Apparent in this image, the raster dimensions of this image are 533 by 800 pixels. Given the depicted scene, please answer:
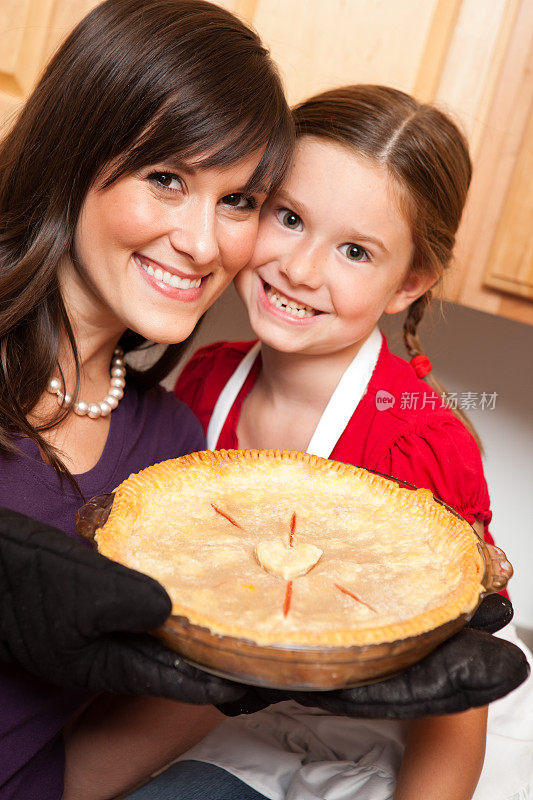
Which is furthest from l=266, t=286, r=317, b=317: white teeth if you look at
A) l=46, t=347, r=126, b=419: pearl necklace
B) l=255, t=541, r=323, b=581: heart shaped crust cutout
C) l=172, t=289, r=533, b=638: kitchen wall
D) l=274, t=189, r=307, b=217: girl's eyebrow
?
l=172, t=289, r=533, b=638: kitchen wall

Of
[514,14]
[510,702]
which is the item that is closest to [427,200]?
[514,14]

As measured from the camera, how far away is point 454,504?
983mm

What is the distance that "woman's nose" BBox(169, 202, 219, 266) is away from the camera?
0.81 m

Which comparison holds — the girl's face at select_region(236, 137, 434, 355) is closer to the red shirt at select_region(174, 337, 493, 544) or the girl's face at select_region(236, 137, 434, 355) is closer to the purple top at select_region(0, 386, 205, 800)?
the red shirt at select_region(174, 337, 493, 544)

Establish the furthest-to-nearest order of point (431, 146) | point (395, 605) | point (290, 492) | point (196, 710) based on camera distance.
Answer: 1. point (431, 146)
2. point (196, 710)
3. point (290, 492)
4. point (395, 605)

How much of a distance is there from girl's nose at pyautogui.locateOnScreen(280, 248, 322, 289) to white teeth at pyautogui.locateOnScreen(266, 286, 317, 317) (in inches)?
1.7

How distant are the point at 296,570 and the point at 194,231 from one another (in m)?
0.38

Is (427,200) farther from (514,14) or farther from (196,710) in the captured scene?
(196,710)

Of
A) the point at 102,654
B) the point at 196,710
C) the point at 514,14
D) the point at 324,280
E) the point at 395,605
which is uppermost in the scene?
the point at 514,14

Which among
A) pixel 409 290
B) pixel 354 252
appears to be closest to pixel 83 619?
pixel 354 252

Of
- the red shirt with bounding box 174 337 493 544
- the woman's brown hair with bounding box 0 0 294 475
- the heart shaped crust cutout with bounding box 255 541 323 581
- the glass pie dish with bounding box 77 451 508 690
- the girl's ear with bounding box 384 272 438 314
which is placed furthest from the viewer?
the girl's ear with bounding box 384 272 438 314

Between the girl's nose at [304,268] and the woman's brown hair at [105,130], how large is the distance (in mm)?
103

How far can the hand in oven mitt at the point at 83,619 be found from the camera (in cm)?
54

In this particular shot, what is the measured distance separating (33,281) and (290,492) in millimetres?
366
